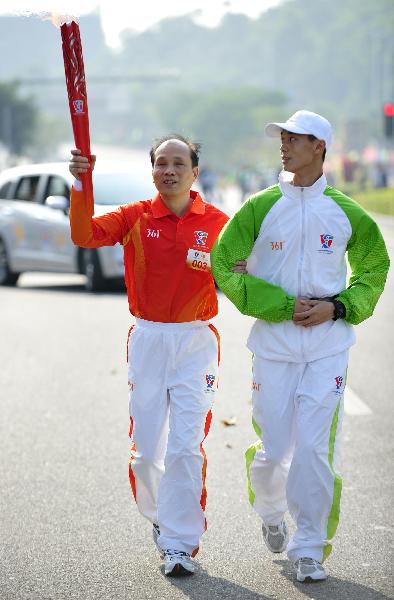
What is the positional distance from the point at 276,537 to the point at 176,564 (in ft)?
1.43

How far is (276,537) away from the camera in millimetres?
5242

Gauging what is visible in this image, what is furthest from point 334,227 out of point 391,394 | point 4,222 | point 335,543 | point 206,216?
point 4,222

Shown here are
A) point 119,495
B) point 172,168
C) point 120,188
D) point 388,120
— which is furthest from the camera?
point 388,120

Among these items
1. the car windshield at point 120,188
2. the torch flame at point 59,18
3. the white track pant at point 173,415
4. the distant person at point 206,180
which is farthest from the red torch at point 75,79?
the distant person at point 206,180

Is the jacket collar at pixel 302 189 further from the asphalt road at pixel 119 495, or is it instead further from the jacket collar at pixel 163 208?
the asphalt road at pixel 119 495

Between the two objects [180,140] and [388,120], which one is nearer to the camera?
[180,140]

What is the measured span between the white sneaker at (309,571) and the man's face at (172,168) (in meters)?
1.44

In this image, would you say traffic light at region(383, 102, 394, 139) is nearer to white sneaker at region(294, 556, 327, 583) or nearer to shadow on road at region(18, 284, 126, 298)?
shadow on road at region(18, 284, 126, 298)

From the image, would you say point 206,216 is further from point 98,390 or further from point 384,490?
Result: point 98,390

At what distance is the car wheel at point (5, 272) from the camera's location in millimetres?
18953

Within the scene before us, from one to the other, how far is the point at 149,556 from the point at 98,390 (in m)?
4.43

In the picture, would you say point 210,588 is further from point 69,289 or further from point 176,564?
point 69,289

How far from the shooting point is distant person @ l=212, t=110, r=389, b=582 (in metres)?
4.98

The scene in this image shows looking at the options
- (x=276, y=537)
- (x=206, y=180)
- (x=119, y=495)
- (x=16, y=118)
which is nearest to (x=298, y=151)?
(x=276, y=537)
